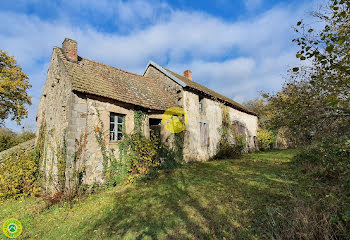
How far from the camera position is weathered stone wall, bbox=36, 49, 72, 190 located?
7363 mm

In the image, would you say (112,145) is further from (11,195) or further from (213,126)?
(213,126)

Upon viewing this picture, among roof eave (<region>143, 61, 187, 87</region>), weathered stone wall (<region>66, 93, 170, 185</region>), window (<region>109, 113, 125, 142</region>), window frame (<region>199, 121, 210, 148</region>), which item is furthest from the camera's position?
window frame (<region>199, 121, 210, 148</region>)

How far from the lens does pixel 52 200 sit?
6.12 meters

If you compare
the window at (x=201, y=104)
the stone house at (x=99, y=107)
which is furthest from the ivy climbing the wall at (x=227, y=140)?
the window at (x=201, y=104)

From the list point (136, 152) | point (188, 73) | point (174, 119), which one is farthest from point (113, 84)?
point (188, 73)

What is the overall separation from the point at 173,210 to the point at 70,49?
8.79 m

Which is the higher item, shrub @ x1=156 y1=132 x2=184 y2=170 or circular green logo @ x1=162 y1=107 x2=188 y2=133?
circular green logo @ x1=162 y1=107 x2=188 y2=133

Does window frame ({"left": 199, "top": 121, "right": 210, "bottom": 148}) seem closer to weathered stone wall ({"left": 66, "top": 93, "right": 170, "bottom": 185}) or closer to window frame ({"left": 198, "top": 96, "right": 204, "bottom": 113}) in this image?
window frame ({"left": 198, "top": 96, "right": 204, "bottom": 113})

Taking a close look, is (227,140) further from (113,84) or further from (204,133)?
(113,84)

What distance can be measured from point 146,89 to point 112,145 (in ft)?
15.6

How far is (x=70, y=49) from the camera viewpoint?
345 inches

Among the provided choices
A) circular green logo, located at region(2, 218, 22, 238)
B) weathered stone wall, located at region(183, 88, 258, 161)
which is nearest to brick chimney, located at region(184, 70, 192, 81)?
weathered stone wall, located at region(183, 88, 258, 161)

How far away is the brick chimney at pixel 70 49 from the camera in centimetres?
872

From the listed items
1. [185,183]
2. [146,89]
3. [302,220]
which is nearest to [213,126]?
[146,89]
